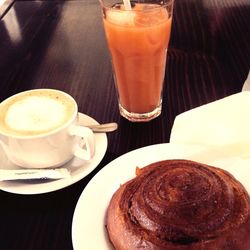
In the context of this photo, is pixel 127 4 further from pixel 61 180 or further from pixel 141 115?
pixel 61 180

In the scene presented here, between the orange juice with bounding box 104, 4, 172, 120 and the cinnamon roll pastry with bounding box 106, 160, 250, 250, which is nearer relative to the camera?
the cinnamon roll pastry with bounding box 106, 160, 250, 250

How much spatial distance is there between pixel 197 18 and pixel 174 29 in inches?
Answer: 5.1

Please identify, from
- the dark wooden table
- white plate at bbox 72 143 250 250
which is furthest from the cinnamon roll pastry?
the dark wooden table

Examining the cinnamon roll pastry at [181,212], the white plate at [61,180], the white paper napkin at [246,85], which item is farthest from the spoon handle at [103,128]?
the white paper napkin at [246,85]

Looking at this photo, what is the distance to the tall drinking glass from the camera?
0.82m

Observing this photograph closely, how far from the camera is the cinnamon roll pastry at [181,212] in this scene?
0.52 m

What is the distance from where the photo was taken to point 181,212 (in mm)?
533

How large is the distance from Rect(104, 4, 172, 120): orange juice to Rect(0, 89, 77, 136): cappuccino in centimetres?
17

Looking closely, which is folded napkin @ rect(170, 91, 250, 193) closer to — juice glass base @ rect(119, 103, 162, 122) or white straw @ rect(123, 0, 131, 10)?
juice glass base @ rect(119, 103, 162, 122)

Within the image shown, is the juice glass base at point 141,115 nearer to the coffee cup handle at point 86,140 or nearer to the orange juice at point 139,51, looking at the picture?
the orange juice at point 139,51

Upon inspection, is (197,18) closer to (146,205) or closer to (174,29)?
(174,29)

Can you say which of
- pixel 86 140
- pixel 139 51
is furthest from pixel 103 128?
pixel 139 51

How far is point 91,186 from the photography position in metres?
0.65

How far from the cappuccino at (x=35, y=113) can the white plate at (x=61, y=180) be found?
86mm
